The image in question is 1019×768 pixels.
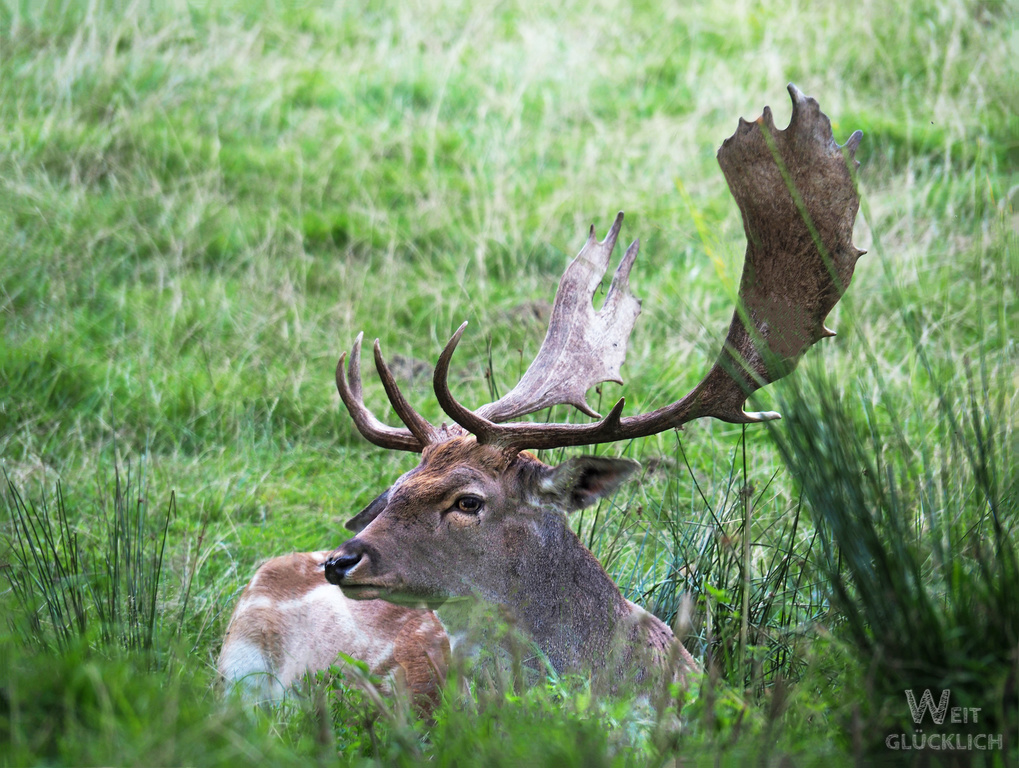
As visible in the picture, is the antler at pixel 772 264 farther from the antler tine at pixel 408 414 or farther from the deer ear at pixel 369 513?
the deer ear at pixel 369 513

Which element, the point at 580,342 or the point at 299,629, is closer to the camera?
the point at 580,342

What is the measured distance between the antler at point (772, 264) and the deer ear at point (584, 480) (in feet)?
0.31

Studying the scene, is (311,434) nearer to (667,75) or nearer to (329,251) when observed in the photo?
(329,251)

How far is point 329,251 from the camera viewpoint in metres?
7.37

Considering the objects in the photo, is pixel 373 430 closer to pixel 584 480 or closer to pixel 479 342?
pixel 584 480

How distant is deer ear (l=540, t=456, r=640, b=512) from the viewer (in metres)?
3.35

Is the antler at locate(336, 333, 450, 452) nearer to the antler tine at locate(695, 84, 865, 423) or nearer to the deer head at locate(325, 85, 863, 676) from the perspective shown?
the deer head at locate(325, 85, 863, 676)

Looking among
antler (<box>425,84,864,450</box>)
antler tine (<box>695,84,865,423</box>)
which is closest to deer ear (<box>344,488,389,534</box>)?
antler (<box>425,84,864,450</box>)

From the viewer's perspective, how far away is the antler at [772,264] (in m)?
3.14

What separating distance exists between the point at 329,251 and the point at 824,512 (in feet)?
17.6

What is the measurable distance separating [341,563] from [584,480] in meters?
0.82

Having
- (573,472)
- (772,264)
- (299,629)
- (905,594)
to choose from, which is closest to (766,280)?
(772,264)

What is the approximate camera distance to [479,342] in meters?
6.33

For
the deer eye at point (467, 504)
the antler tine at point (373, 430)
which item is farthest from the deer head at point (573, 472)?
the antler tine at point (373, 430)
